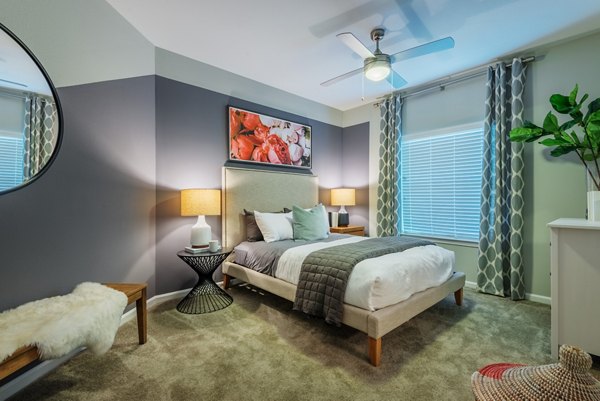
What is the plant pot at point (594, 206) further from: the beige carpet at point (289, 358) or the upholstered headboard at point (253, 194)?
the upholstered headboard at point (253, 194)

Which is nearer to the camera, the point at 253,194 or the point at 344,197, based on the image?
the point at 253,194

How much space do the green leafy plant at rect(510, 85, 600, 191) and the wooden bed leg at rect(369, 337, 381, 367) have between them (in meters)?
2.46

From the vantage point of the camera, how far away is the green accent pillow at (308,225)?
335cm

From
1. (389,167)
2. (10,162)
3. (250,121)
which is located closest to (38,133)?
(10,162)

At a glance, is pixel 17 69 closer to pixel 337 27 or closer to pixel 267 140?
pixel 337 27

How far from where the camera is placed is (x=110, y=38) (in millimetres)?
2412

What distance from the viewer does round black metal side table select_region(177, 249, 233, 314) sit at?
2760 millimetres

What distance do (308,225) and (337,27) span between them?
2.20 m

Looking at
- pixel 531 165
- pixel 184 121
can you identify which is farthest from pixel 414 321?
pixel 184 121

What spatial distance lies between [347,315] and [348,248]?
2.11 feet

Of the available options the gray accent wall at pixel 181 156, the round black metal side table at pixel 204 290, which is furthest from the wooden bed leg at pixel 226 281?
the gray accent wall at pixel 181 156

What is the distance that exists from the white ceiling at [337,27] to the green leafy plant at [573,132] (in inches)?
31.8

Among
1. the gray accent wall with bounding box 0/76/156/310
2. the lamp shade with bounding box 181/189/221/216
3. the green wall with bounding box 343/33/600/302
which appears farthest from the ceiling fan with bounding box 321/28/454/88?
the gray accent wall with bounding box 0/76/156/310

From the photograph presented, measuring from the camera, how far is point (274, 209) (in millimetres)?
3979
